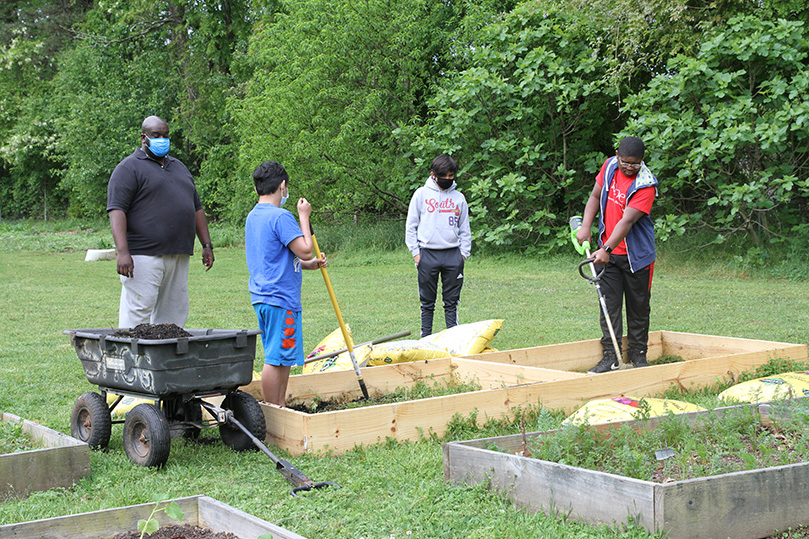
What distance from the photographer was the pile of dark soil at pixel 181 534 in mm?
2889

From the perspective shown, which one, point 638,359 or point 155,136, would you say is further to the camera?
point 638,359

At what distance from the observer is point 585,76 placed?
53.0 ft

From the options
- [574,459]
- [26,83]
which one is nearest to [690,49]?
[574,459]

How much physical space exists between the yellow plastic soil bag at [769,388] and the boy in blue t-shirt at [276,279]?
8.82ft

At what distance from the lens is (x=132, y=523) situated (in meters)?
2.94

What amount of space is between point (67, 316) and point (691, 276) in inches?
385

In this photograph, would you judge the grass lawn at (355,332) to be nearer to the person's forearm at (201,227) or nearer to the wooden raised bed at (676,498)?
the wooden raised bed at (676,498)

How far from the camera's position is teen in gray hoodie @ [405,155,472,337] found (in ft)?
23.6

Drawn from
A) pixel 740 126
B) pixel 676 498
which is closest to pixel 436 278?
pixel 676 498

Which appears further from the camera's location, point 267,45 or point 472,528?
point 267,45

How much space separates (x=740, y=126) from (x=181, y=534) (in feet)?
38.6

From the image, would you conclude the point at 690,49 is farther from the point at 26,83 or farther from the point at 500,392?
the point at 26,83

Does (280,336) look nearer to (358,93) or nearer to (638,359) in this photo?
(638,359)

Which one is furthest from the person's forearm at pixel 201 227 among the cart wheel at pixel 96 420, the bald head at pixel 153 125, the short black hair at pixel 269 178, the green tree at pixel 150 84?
the green tree at pixel 150 84
